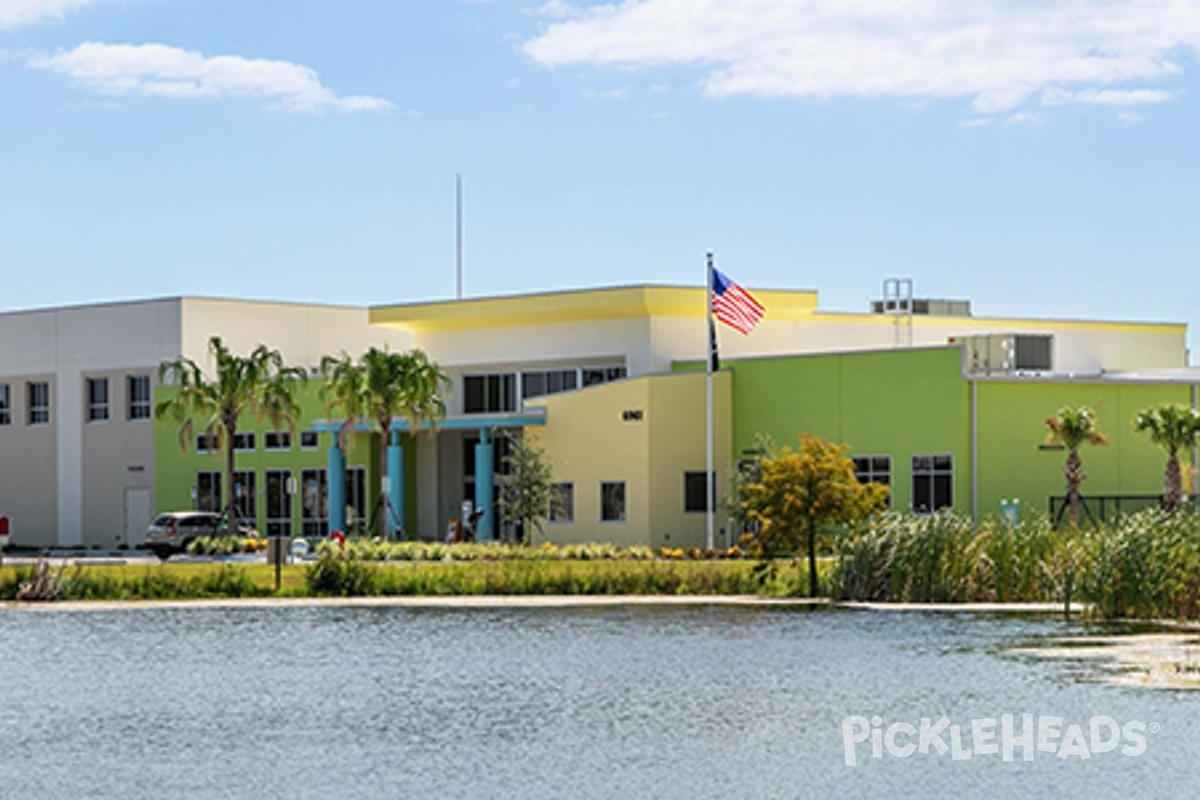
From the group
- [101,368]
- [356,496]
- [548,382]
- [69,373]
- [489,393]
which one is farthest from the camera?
[69,373]

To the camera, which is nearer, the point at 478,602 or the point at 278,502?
the point at 478,602

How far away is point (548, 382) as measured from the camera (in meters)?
67.7

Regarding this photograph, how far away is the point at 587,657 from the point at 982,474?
94.5 ft

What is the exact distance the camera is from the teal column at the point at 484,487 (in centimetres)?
6294

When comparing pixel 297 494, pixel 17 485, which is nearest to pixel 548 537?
pixel 297 494

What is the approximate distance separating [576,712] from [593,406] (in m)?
38.5

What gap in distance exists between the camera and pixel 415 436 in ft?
225

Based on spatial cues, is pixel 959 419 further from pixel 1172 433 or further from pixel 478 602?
pixel 478 602

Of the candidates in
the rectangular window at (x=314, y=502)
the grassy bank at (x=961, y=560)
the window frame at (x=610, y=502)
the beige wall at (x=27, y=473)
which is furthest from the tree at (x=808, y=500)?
the beige wall at (x=27, y=473)

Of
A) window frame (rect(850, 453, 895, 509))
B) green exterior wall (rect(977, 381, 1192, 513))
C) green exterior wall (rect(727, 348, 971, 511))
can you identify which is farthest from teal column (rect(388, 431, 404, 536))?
green exterior wall (rect(977, 381, 1192, 513))

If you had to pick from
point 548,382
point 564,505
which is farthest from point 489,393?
point 564,505

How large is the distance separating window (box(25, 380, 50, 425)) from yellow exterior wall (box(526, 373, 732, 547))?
89.6ft

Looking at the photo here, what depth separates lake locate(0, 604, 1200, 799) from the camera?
18156 millimetres

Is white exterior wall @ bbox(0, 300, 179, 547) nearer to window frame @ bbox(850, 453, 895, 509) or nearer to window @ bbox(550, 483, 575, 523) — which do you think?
window @ bbox(550, 483, 575, 523)
